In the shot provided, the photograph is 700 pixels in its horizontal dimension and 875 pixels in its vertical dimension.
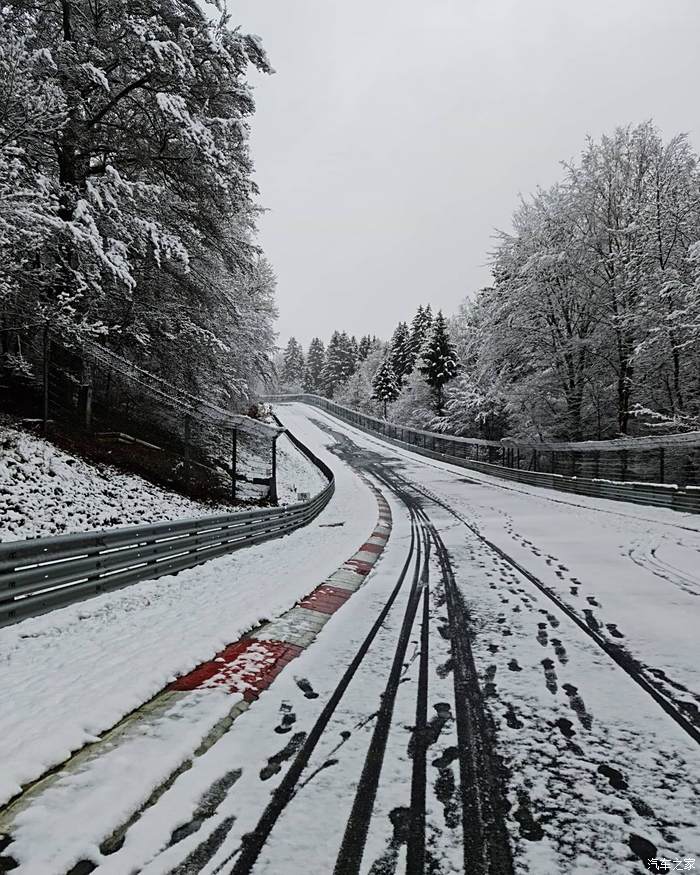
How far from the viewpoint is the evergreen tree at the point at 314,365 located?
4304 inches

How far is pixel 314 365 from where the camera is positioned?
361 ft

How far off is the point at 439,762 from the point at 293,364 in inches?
4523

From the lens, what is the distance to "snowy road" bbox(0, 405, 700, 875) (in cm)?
205

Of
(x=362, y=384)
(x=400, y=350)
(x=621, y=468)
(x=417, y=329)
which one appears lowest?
(x=621, y=468)

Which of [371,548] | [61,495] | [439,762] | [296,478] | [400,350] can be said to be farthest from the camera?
[400,350]

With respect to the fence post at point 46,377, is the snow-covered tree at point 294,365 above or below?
above

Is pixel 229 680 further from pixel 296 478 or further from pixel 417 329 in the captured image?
pixel 417 329

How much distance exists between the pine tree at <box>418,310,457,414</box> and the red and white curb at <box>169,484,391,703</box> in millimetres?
37581

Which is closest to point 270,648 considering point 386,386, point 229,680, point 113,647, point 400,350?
point 229,680

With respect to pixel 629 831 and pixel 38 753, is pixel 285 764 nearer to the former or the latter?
pixel 38 753

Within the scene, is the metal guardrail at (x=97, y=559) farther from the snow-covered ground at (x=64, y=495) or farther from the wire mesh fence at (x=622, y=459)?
the wire mesh fence at (x=622, y=459)

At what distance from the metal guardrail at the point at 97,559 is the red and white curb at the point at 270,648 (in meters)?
2.02

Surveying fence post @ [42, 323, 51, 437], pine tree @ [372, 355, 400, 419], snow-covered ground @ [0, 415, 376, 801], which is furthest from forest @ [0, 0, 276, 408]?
pine tree @ [372, 355, 400, 419]

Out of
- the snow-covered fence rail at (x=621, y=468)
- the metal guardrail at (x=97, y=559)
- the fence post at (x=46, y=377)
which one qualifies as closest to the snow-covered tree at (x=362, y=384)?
the snow-covered fence rail at (x=621, y=468)
